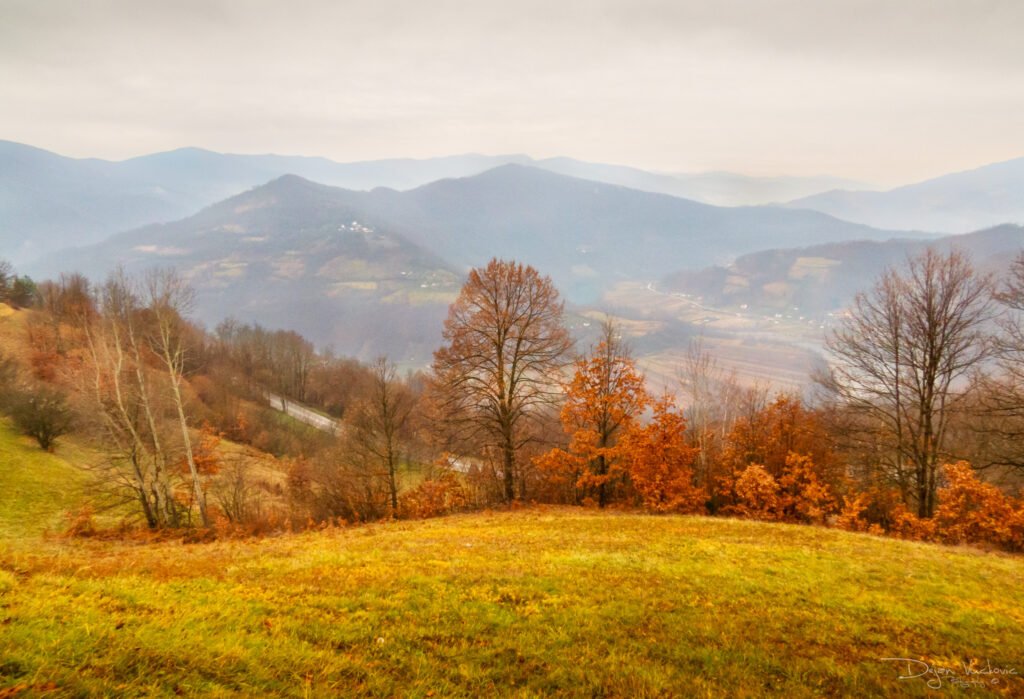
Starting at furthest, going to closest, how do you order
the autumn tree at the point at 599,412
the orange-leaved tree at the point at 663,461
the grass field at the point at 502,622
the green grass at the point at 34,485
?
the autumn tree at the point at 599,412 < the orange-leaved tree at the point at 663,461 < the green grass at the point at 34,485 < the grass field at the point at 502,622

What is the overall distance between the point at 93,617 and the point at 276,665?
2485mm

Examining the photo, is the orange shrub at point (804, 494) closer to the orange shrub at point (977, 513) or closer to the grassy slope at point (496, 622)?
the orange shrub at point (977, 513)

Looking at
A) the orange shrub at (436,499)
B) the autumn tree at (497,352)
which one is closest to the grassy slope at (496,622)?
the autumn tree at (497,352)

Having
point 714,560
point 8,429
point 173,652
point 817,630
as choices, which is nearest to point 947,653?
point 817,630

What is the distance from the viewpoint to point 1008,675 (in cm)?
716

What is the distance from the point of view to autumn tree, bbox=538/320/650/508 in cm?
2688

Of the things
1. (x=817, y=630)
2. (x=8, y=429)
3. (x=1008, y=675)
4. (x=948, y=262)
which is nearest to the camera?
(x=1008, y=675)

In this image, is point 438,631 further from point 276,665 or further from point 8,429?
point 8,429

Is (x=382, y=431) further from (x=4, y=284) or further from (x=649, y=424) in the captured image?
(x=4, y=284)

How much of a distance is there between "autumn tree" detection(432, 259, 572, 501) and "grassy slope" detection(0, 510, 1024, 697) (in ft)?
39.8

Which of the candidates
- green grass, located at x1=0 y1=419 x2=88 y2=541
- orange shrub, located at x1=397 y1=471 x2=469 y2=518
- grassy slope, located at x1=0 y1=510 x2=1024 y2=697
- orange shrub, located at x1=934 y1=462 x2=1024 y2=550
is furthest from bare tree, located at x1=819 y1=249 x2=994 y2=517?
green grass, located at x1=0 y1=419 x2=88 y2=541

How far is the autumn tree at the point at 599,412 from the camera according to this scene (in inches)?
1058

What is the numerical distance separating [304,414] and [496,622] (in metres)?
89.5

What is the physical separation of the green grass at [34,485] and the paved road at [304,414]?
40.0m
